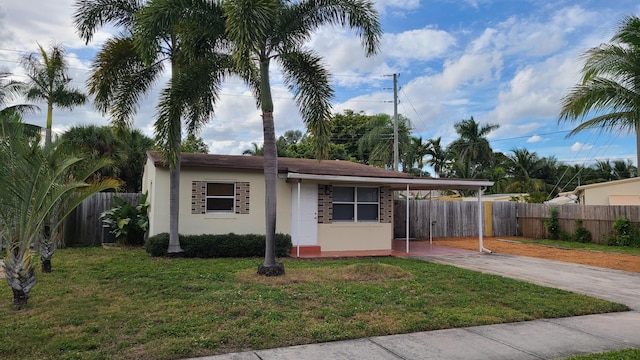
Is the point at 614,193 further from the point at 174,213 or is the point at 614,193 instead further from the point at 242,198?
the point at 174,213

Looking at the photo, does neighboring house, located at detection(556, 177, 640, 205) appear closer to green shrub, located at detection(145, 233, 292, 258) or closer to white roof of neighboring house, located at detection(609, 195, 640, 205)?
white roof of neighboring house, located at detection(609, 195, 640, 205)

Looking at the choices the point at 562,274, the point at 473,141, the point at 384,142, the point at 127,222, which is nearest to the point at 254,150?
the point at 384,142

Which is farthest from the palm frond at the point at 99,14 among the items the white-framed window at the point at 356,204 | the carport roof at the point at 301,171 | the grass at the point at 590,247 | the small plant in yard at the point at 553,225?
the small plant in yard at the point at 553,225

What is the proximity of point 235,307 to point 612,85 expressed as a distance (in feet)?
27.8

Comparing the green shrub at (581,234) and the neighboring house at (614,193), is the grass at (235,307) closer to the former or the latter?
the green shrub at (581,234)

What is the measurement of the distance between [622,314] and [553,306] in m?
1.00

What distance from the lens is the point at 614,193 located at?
826 inches

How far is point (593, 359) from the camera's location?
14.8ft

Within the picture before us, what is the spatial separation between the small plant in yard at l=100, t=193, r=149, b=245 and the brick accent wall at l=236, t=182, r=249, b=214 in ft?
10.2

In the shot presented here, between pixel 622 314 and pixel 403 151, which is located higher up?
pixel 403 151

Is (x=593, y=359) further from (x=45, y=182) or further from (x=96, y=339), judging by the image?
(x=45, y=182)

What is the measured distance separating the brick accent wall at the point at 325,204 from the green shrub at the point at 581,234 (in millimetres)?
12239

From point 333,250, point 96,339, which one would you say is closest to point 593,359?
point 96,339

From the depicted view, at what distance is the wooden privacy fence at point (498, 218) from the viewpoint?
18328mm
